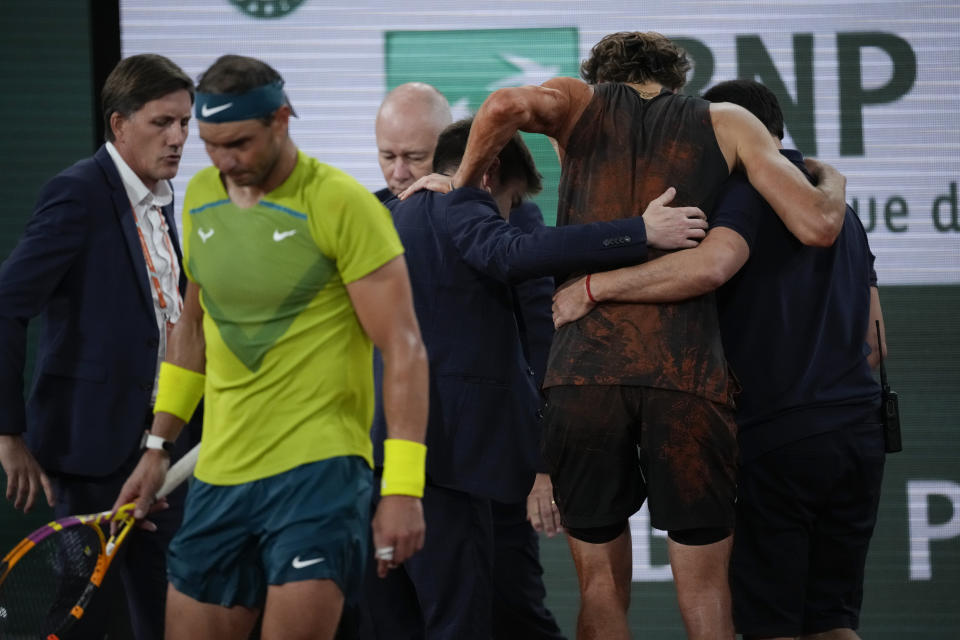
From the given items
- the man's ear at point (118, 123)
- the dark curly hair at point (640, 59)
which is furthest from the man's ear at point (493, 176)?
the man's ear at point (118, 123)

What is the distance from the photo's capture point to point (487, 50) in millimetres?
4953

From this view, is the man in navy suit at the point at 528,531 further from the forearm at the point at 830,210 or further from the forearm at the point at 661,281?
the forearm at the point at 830,210

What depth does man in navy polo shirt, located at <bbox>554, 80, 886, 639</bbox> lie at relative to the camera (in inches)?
124

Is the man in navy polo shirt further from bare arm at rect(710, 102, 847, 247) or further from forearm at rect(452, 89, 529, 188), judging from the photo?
forearm at rect(452, 89, 529, 188)

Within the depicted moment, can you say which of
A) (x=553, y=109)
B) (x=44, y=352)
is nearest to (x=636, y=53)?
(x=553, y=109)

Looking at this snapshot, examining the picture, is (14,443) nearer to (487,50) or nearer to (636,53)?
(636,53)

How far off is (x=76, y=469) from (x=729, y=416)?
5.66 feet

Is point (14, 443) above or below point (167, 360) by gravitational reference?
below

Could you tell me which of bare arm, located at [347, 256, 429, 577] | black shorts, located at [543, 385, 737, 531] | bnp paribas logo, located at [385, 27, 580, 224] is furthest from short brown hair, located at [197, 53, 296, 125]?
bnp paribas logo, located at [385, 27, 580, 224]

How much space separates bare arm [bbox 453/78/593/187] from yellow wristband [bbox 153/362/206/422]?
0.86m

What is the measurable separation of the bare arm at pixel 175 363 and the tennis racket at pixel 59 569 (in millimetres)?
82

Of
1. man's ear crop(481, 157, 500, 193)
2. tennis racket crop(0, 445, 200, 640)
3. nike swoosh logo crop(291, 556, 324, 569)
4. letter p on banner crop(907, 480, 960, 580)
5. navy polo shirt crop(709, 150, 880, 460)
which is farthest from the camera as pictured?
letter p on banner crop(907, 480, 960, 580)

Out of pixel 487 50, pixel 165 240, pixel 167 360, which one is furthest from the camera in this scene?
pixel 487 50

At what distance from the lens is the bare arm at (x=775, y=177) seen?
113 inches
